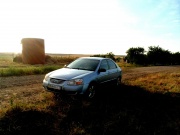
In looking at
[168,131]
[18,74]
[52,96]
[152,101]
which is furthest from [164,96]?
[18,74]

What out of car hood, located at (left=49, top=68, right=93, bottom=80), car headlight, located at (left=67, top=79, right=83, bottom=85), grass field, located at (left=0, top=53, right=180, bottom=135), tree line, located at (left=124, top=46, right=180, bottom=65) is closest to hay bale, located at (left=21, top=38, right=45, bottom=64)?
tree line, located at (left=124, top=46, right=180, bottom=65)

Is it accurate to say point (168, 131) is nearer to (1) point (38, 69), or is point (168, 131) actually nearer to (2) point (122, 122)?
(2) point (122, 122)

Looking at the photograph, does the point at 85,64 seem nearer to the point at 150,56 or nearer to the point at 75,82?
the point at 75,82

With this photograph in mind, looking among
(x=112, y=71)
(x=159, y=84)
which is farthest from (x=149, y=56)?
(x=112, y=71)

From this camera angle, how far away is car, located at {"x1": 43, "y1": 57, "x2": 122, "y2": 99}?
293 inches

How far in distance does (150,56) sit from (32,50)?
22679mm

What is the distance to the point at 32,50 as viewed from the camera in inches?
1462

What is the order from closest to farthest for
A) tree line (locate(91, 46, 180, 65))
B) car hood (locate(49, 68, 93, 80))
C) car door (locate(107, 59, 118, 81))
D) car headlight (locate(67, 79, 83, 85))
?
1. car headlight (locate(67, 79, 83, 85))
2. car hood (locate(49, 68, 93, 80))
3. car door (locate(107, 59, 118, 81))
4. tree line (locate(91, 46, 180, 65))

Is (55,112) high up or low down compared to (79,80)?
down

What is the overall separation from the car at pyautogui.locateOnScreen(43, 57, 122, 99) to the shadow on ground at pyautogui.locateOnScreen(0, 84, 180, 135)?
16.9 inches

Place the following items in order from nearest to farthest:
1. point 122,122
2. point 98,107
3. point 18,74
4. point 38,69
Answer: point 122,122
point 98,107
point 18,74
point 38,69

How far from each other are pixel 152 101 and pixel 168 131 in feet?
9.40

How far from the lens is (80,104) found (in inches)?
292

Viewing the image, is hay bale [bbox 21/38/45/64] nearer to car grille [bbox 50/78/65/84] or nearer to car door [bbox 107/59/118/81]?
car door [bbox 107/59/118/81]
